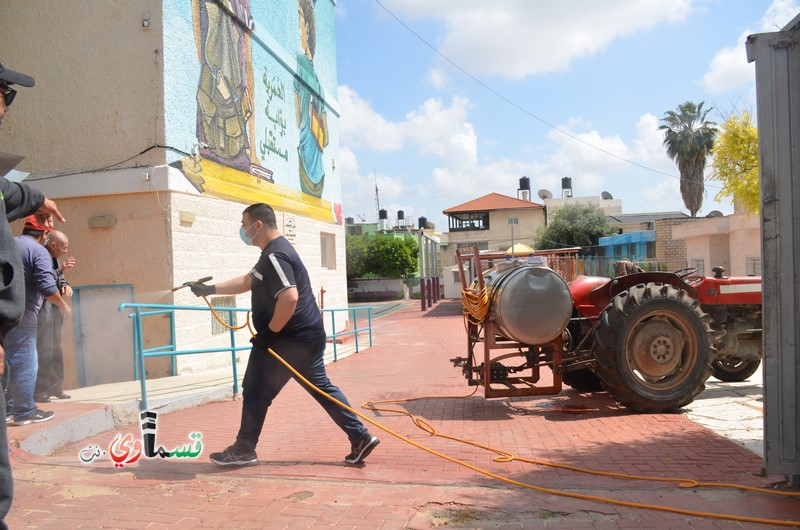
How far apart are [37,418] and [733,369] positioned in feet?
25.1

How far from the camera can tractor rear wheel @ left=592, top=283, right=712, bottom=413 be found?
6191 millimetres

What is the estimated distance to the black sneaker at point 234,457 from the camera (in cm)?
445

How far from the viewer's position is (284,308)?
430 centimetres

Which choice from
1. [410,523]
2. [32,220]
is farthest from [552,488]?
[32,220]

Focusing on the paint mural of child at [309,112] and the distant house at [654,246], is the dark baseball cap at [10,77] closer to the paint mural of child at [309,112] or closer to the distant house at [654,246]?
the paint mural of child at [309,112]

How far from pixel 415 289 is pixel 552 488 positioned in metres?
47.2

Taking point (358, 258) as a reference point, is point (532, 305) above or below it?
below

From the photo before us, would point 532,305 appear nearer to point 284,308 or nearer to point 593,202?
point 284,308

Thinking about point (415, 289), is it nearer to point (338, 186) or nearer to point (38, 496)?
point (338, 186)

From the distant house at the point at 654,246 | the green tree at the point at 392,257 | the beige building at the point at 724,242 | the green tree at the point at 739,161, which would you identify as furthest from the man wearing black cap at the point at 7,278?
the green tree at the point at 392,257

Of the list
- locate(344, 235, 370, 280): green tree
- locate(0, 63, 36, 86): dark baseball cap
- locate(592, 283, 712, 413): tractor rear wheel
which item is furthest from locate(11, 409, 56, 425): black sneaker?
locate(344, 235, 370, 280): green tree

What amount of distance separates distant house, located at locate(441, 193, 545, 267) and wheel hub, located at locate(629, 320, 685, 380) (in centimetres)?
4397

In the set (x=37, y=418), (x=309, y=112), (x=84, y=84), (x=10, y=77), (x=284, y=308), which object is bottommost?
(x=37, y=418)

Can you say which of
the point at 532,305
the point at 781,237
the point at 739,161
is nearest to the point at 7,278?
the point at 781,237
